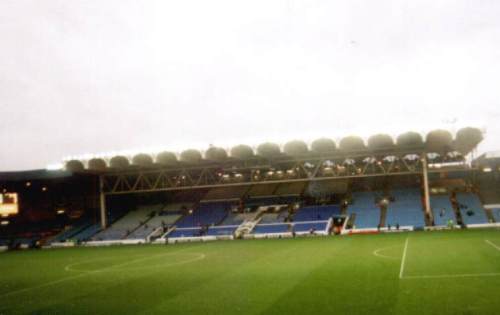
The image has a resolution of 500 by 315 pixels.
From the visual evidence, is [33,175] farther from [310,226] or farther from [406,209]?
[406,209]

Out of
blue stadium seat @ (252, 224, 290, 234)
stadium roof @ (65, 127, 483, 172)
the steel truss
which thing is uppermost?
stadium roof @ (65, 127, 483, 172)

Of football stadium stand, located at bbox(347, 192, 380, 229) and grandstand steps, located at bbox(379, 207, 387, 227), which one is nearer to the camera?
grandstand steps, located at bbox(379, 207, 387, 227)

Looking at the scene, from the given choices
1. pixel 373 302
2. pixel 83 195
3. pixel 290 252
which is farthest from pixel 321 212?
pixel 373 302

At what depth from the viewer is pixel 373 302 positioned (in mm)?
13523

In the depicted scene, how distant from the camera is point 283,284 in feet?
58.2

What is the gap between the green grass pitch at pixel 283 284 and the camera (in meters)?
13.7

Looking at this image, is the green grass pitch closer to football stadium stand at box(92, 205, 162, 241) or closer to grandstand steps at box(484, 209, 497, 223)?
grandstand steps at box(484, 209, 497, 223)

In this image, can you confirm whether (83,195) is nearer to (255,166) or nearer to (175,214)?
(175,214)

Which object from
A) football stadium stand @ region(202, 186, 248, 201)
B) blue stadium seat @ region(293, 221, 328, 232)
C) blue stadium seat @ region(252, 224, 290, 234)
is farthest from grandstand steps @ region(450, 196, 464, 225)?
football stadium stand @ region(202, 186, 248, 201)

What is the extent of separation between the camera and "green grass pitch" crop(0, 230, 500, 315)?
13.7 m

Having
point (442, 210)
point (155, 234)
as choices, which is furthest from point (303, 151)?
point (155, 234)

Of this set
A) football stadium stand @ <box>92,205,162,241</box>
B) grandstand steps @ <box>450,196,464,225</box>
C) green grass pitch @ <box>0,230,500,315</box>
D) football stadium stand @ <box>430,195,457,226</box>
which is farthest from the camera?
football stadium stand @ <box>92,205,162,241</box>

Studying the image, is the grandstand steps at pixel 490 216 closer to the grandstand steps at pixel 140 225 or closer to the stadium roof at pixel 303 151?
the stadium roof at pixel 303 151

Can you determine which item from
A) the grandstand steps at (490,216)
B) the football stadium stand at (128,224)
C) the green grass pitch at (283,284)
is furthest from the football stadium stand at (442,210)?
the football stadium stand at (128,224)
